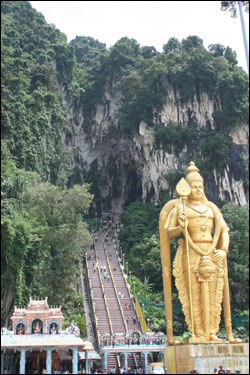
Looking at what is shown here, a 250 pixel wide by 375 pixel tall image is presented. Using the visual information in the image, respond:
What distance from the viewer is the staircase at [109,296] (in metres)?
18.2

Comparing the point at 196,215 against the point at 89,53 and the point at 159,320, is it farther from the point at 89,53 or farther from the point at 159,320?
the point at 89,53

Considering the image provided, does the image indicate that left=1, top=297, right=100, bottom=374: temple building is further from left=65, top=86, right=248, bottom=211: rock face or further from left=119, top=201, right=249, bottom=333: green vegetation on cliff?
left=65, top=86, right=248, bottom=211: rock face

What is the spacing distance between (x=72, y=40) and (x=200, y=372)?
5101cm

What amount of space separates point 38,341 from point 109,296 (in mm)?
9472

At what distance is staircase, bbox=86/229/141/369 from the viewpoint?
18.2m

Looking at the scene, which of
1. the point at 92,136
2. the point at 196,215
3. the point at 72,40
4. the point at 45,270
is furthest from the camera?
the point at 72,40

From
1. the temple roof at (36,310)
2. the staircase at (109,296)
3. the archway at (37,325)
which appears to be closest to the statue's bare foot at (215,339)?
the temple roof at (36,310)

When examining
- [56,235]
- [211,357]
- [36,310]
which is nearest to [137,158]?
[56,235]

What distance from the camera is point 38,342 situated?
11750 mm

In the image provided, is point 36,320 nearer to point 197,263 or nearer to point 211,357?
point 197,263

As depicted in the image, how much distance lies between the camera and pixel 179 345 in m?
10.4

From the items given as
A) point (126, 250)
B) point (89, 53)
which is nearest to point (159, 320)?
point (126, 250)

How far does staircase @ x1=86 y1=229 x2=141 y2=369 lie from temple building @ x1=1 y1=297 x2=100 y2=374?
245 centimetres

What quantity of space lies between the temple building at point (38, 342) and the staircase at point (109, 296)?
2455mm
